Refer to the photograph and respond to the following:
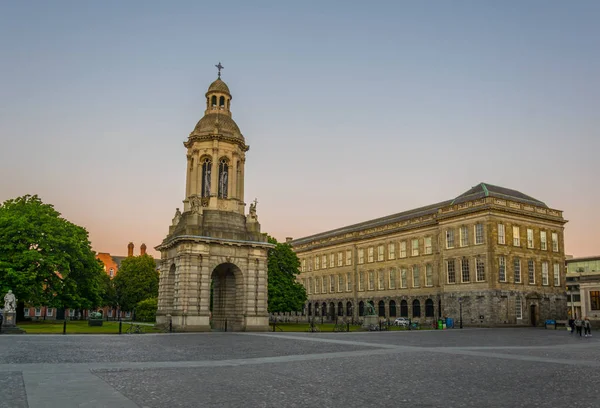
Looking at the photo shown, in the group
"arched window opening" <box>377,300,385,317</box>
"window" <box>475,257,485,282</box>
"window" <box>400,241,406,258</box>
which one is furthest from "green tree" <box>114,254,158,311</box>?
"window" <box>475,257,485,282</box>

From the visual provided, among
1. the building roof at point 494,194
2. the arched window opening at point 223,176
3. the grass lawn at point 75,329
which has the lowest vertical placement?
the grass lawn at point 75,329

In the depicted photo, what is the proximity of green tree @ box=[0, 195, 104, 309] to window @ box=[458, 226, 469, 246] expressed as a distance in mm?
45177

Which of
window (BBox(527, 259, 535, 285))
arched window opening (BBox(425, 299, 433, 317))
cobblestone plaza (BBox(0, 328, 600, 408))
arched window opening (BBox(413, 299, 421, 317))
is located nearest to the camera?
cobblestone plaza (BBox(0, 328, 600, 408))

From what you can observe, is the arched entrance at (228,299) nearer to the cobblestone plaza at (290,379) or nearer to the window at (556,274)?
the cobblestone plaza at (290,379)

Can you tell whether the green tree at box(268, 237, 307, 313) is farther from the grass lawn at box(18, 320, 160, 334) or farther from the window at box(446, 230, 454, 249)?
the window at box(446, 230, 454, 249)

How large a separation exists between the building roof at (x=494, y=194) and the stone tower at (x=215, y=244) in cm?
3678

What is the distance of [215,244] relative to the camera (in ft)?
145

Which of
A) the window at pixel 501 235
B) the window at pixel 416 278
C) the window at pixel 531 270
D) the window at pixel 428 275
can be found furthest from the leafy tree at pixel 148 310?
the window at pixel 531 270

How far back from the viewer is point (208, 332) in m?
42.1

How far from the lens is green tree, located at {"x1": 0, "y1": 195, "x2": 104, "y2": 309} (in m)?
47.8

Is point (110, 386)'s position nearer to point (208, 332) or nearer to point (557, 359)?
point (557, 359)

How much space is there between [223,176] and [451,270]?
124ft

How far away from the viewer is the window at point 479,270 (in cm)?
6569

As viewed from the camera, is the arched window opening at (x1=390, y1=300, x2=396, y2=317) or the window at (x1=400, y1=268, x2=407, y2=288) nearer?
the window at (x1=400, y1=268, x2=407, y2=288)
